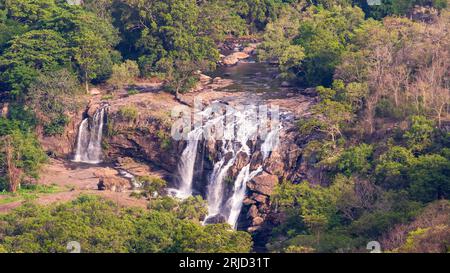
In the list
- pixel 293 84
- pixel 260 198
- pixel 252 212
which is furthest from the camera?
pixel 293 84

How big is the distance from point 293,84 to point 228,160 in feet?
35.3

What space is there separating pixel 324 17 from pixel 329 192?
21.8m

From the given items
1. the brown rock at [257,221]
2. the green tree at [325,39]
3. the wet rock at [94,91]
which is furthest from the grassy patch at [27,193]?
the green tree at [325,39]

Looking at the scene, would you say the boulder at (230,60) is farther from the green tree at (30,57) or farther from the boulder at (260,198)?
the boulder at (260,198)

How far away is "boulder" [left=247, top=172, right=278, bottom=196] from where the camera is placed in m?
53.5

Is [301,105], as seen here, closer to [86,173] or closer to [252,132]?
[252,132]

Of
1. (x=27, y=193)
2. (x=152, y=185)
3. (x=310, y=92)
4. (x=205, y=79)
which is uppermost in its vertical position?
(x=310, y=92)

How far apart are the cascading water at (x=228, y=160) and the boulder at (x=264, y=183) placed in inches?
19.4

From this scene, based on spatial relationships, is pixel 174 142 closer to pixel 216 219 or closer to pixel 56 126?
pixel 216 219

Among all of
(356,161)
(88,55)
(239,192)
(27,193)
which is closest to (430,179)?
(356,161)

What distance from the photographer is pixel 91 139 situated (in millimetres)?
61562

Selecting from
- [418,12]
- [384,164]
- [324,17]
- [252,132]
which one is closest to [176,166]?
[252,132]

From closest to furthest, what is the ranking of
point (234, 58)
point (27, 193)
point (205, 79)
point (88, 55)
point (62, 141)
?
point (27, 193), point (62, 141), point (88, 55), point (205, 79), point (234, 58)

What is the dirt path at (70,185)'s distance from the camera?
176 ft
